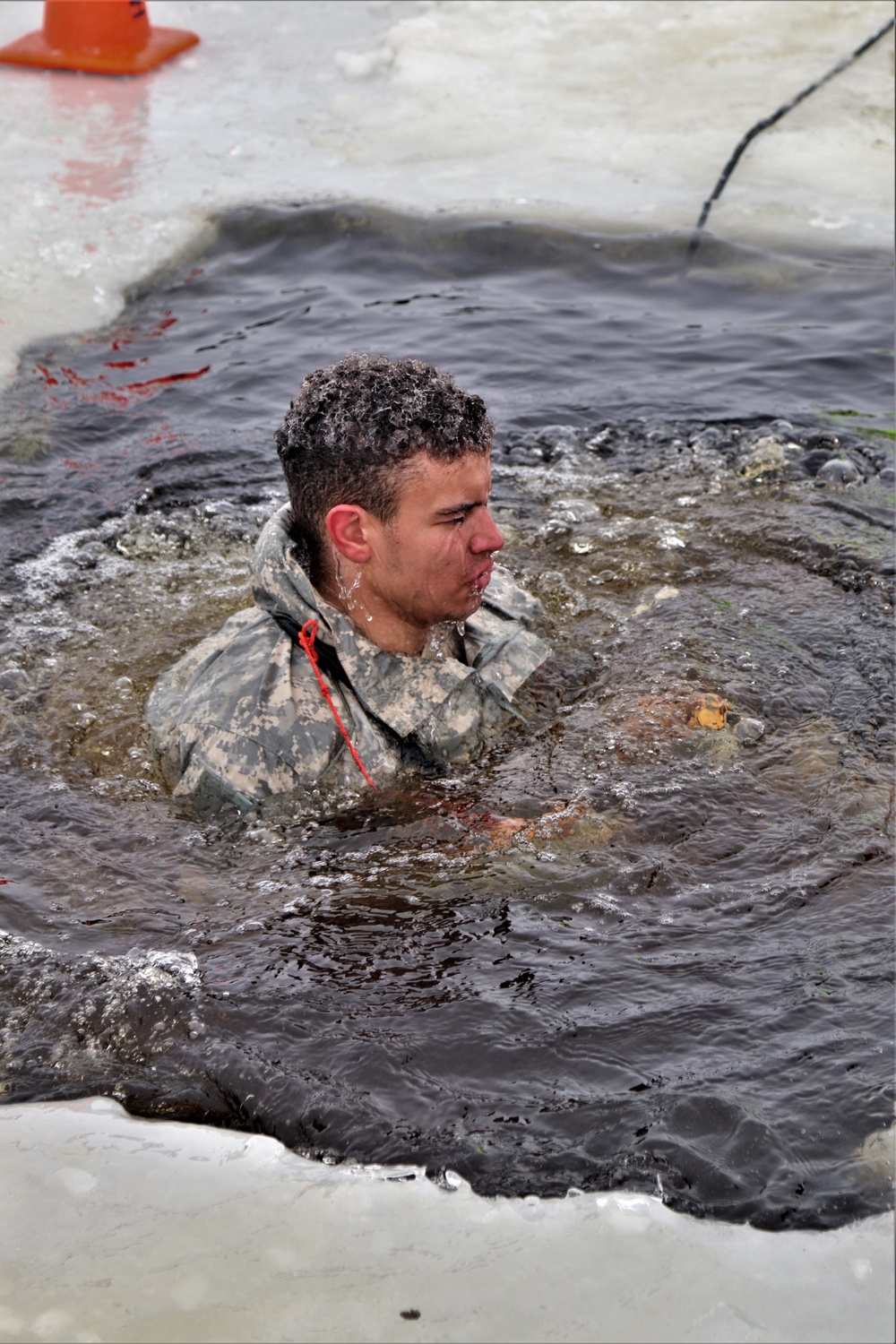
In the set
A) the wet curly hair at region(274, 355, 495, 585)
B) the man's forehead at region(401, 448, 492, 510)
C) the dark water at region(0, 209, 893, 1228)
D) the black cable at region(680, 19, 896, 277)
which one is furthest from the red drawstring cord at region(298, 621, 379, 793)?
the black cable at region(680, 19, 896, 277)

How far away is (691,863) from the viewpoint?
375 cm

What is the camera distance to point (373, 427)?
3604mm

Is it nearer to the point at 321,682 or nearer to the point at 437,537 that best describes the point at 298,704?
the point at 321,682

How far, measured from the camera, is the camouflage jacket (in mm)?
3828

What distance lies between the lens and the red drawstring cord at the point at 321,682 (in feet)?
12.7

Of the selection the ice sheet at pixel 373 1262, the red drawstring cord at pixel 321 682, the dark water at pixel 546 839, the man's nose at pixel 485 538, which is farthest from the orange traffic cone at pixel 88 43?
the ice sheet at pixel 373 1262

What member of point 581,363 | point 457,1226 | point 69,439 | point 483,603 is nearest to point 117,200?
point 69,439

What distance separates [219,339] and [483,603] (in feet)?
13.2

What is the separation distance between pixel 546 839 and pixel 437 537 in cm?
93

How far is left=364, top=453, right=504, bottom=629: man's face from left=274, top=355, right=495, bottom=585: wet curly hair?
0.04 m

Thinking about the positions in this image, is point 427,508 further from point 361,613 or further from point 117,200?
point 117,200

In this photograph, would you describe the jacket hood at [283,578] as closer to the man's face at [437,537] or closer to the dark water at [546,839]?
the man's face at [437,537]

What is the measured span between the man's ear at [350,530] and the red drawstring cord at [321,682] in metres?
0.26

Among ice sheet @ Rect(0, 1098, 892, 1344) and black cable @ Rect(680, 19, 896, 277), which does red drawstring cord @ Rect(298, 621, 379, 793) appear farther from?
black cable @ Rect(680, 19, 896, 277)
